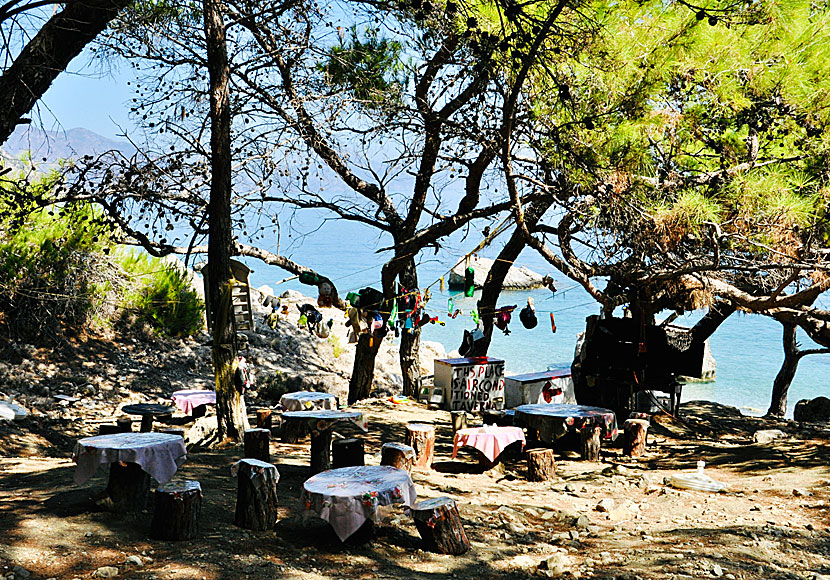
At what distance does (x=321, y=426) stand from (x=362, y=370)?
371 centimetres

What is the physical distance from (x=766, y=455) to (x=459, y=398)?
4.07m

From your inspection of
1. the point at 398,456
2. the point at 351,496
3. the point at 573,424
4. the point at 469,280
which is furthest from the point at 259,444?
the point at 573,424

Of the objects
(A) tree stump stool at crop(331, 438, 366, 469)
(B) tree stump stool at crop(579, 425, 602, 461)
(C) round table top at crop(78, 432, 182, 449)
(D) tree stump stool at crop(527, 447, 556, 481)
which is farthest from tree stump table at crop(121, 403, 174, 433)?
(B) tree stump stool at crop(579, 425, 602, 461)

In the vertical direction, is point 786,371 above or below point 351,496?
above

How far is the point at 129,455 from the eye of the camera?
479 centimetres

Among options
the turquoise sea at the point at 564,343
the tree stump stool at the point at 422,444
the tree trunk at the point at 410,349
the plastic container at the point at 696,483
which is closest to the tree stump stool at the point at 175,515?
the tree stump stool at the point at 422,444

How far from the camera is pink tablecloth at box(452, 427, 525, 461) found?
714cm

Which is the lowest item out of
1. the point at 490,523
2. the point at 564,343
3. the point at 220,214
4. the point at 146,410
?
the point at 490,523

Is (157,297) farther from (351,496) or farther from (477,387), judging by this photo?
(351,496)

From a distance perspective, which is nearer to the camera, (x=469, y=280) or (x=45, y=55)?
(x=45, y=55)

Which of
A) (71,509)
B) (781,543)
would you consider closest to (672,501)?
(781,543)

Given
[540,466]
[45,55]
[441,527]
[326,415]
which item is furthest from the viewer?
[326,415]

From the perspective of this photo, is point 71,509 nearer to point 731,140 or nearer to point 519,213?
point 519,213

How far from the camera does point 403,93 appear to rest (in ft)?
26.8
